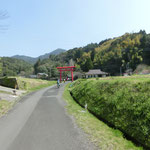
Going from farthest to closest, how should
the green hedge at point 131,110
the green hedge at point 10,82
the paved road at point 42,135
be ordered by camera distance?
the green hedge at point 10,82 < the green hedge at point 131,110 < the paved road at point 42,135

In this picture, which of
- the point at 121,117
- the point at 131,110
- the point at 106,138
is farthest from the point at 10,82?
the point at 131,110

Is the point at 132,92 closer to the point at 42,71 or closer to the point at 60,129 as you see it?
the point at 60,129

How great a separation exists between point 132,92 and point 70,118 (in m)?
3.48

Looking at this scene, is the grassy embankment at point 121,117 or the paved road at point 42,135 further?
the grassy embankment at point 121,117

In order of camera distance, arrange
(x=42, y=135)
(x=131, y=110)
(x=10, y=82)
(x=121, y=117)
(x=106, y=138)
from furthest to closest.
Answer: (x=10, y=82) < (x=121, y=117) < (x=131, y=110) < (x=42, y=135) < (x=106, y=138)

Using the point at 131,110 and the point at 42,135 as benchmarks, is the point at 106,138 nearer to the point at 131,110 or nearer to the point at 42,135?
the point at 131,110

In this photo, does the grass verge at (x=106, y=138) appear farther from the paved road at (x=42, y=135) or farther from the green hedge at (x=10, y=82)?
the green hedge at (x=10, y=82)

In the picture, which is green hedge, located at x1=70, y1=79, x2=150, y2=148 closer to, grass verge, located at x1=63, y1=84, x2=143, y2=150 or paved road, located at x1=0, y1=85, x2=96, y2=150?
grass verge, located at x1=63, y1=84, x2=143, y2=150

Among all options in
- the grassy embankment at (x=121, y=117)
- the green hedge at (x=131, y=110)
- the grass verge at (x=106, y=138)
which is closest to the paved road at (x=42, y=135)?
the grass verge at (x=106, y=138)

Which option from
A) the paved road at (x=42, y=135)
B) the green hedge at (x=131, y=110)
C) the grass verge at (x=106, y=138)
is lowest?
the grass verge at (x=106, y=138)

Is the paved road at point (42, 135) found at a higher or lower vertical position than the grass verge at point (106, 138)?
higher

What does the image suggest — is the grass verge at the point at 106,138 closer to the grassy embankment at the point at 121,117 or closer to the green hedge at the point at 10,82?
the grassy embankment at the point at 121,117

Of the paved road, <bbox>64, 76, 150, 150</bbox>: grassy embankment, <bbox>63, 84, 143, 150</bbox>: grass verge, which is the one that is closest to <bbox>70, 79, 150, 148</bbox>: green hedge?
<bbox>64, 76, 150, 150</bbox>: grassy embankment

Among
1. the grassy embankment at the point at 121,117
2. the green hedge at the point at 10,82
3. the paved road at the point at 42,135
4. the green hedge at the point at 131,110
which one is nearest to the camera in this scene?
the paved road at the point at 42,135
